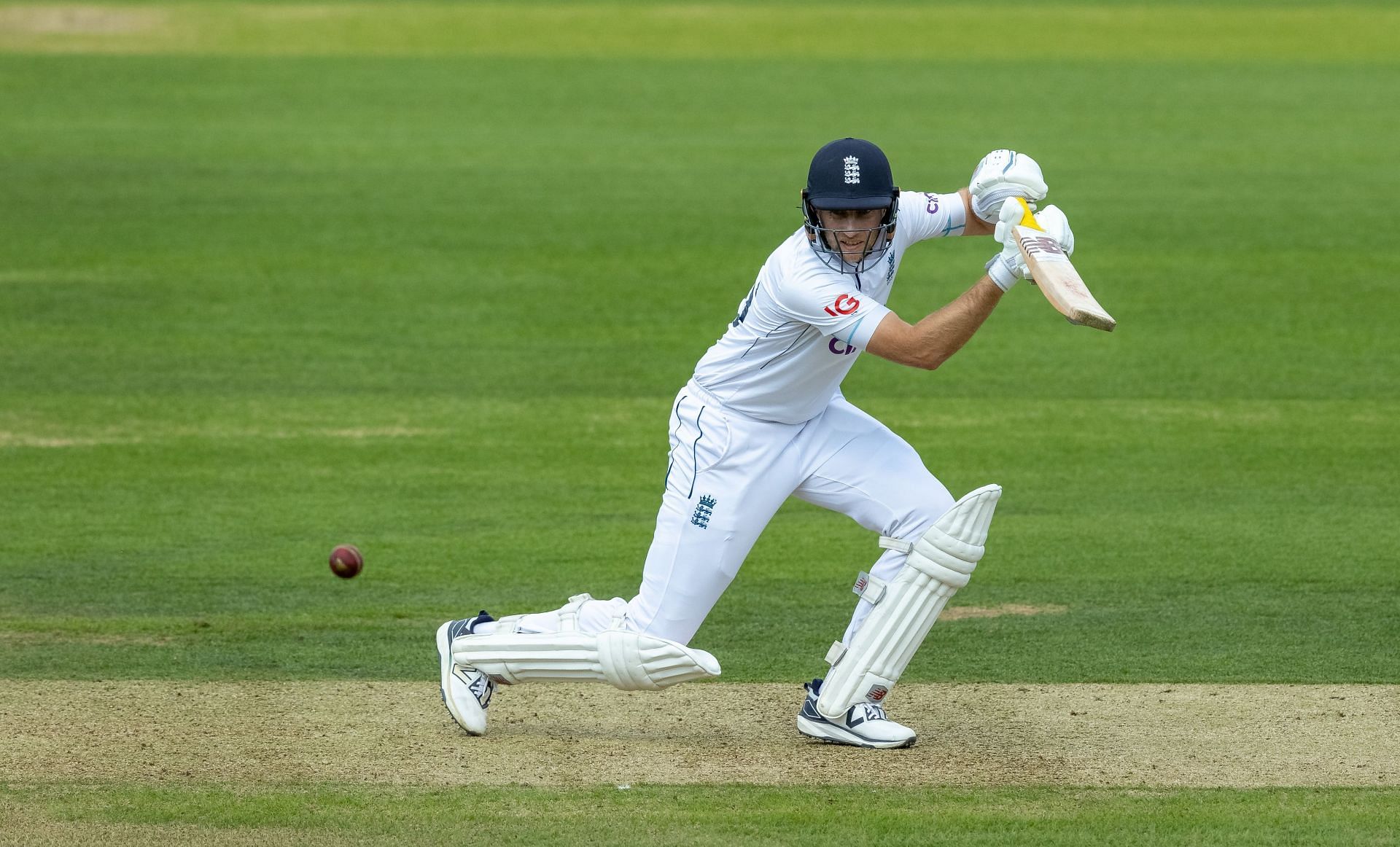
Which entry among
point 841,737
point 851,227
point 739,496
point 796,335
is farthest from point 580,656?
point 851,227

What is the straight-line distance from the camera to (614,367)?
11711 mm

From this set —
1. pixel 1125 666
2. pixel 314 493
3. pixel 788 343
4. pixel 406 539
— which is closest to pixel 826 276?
pixel 788 343

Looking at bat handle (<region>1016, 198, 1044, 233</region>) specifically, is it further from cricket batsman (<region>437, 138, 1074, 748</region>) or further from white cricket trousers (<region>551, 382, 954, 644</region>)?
white cricket trousers (<region>551, 382, 954, 644</region>)

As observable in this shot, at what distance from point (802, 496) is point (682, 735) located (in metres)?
0.83

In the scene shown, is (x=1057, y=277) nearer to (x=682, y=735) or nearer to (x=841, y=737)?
(x=841, y=737)

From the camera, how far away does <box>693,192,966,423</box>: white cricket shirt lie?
509cm

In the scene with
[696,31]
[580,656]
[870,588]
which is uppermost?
[696,31]

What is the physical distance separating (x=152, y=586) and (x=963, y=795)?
390 centimetres

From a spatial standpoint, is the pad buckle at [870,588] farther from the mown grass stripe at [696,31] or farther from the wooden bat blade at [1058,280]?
the mown grass stripe at [696,31]

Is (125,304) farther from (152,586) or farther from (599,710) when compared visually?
(599,710)

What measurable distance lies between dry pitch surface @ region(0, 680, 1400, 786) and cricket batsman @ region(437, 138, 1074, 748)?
0.20 m

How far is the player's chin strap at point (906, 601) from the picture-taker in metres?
5.21

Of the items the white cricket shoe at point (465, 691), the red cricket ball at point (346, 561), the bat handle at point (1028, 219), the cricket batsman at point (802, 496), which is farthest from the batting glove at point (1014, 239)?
the red cricket ball at point (346, 561)

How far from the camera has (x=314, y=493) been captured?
9.01 meters
